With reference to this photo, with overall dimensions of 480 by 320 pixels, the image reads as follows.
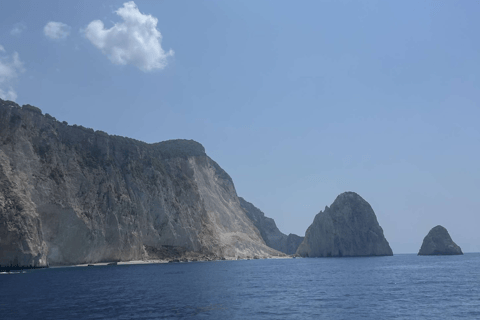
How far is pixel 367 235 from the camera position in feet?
484

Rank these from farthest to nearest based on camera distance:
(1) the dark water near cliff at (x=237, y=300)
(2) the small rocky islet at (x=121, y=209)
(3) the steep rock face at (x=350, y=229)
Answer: (3) the steep rock face at (x=350, y=229) → (2) the small rocky islet at (x=121, y=209) → (1) the dark water near cliff at (x=237, y=300)

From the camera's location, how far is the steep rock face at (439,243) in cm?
15025

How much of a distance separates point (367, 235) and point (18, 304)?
13425 centimetres

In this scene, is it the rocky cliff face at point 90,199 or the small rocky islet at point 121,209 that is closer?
the rocky cliff face at point 90,199

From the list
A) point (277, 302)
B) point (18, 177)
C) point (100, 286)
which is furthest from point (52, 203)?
point (277, 302)

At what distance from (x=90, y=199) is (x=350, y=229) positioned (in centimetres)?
9669

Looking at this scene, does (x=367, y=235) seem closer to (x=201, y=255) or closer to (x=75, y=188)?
(x=201, y=255)

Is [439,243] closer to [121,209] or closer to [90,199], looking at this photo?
[121,209]

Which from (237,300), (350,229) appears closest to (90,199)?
(237,300)

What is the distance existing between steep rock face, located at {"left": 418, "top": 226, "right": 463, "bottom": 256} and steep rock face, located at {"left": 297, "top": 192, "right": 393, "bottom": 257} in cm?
1798

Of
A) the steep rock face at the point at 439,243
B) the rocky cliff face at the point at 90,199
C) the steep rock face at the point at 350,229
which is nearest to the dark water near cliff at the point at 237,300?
the rocky cliff face at the point at 90,199

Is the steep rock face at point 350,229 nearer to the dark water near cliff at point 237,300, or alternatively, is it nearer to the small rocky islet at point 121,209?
the small rocky islet at point 121,209

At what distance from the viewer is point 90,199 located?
309 ft

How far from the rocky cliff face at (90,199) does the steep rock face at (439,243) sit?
74183mm
